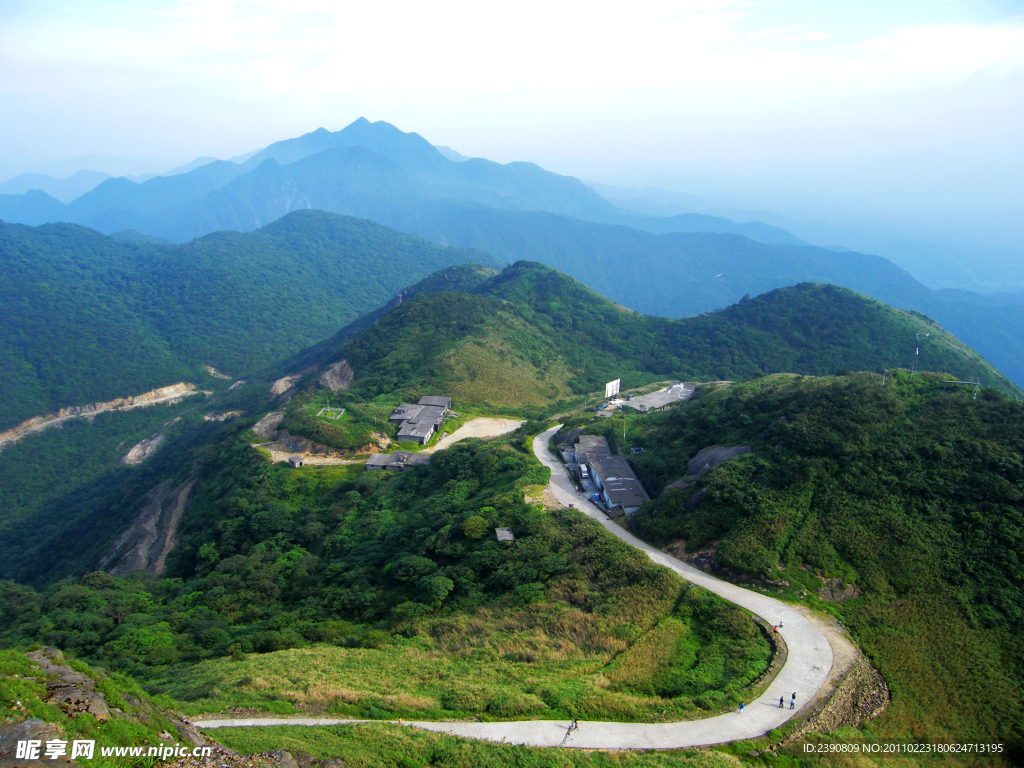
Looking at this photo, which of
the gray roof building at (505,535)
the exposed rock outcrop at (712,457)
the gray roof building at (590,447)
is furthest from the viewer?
the gray roof building at (590,447)

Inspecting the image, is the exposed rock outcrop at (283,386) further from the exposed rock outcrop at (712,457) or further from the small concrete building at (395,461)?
the exposed rock outcrop at (712,457)

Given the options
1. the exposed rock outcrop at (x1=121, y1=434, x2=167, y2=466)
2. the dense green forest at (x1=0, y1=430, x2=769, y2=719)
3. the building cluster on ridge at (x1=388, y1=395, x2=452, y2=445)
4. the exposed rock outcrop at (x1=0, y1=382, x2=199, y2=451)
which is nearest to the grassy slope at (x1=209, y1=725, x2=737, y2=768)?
the dense green forest at (x1=0, y1=430, x2=769, y2=719)

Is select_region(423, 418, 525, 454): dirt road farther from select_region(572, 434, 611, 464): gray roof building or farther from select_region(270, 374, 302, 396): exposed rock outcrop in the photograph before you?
select_region(270, 374, 302, 396): exposed rock outcrop

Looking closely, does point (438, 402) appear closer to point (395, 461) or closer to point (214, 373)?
point (395, 461)

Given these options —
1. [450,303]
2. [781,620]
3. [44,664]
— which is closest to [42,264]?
[450,303]

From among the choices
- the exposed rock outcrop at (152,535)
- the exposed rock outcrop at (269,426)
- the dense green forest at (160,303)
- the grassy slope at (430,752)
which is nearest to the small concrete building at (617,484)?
the grassy slope at (430,752)

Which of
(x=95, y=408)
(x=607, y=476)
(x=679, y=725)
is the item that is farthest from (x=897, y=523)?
(x=95, y=408)
